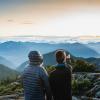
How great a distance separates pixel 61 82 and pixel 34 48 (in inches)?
163

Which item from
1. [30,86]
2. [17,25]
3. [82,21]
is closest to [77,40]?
[82,21]

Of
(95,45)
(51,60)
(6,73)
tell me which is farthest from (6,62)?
(95,45)

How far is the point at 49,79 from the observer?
5.39 m

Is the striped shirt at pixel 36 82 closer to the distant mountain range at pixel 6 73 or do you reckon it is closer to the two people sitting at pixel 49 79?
the two people sitting at pixel 49 79

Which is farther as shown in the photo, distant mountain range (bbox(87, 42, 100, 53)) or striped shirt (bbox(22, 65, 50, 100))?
distant mountain range (bbox(87, 42, 100, 53))

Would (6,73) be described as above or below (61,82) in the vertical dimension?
below

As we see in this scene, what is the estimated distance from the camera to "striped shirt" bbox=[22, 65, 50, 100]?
211 inches

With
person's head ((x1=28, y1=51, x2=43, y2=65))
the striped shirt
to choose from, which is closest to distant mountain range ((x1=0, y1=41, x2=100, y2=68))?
the striped shirt

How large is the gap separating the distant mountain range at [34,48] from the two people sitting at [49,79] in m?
3.61

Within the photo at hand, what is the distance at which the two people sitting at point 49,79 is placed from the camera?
5336 mm

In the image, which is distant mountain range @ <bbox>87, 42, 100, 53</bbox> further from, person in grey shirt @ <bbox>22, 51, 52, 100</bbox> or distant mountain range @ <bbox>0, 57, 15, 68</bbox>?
person in grey shirt @ <bbox>22, 51, 52, 100</bbox>

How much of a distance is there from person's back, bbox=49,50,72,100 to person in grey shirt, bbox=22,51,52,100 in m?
0.11

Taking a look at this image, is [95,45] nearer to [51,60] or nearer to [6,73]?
[51,60]

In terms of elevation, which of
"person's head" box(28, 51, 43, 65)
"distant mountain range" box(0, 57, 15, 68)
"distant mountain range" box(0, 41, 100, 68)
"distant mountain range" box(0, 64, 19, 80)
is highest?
"person's head" box(28, 51, 43, 65)
